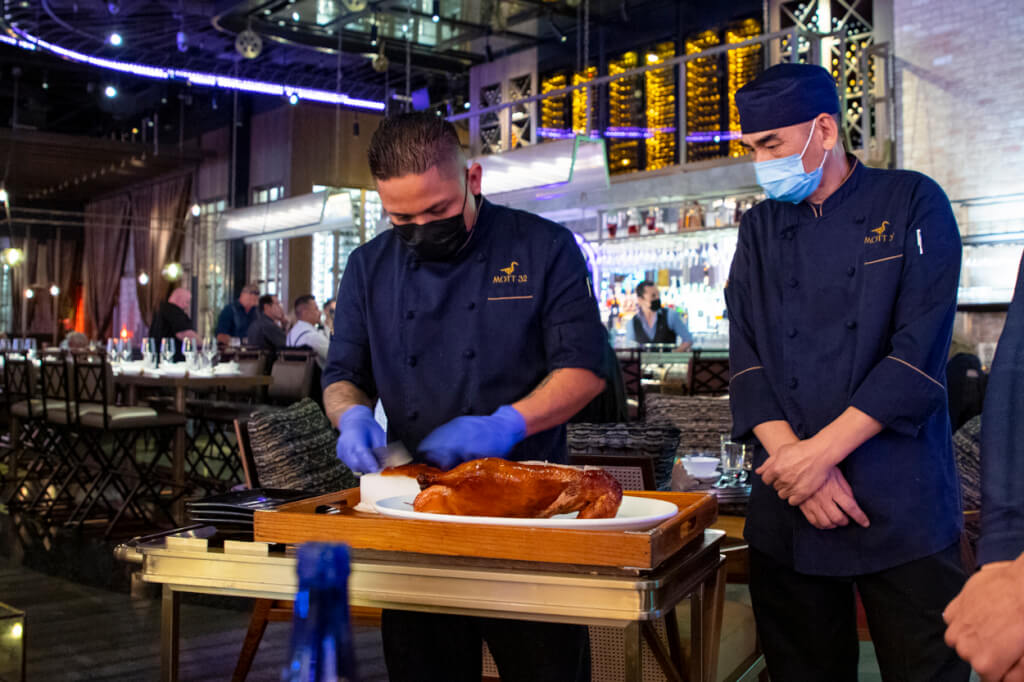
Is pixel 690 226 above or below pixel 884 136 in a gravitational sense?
below

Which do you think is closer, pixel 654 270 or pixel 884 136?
pixel 884 136

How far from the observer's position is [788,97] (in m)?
1.75

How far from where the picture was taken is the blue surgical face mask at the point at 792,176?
174 cm

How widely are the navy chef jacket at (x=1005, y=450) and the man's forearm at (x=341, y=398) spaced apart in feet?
3.62

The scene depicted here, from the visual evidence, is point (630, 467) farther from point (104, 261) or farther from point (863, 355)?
point (104, 261)

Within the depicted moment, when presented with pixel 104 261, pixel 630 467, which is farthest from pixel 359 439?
pixel 104 261

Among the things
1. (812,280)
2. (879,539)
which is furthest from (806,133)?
(879,539)

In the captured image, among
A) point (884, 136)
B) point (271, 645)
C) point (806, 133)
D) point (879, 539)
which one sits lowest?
point (271, 645)

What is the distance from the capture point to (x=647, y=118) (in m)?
11.3

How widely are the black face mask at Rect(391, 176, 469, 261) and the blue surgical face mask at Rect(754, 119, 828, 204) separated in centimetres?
55

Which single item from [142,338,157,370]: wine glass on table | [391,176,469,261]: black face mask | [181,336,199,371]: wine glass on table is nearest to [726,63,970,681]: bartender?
[391,176,469,261]: black face mask

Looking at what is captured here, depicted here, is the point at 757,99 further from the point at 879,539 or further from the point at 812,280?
the point at 879,539

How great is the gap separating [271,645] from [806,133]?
115 inches

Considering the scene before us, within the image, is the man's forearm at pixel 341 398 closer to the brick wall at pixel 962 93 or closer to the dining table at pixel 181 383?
the dining table at pixel 181 383
